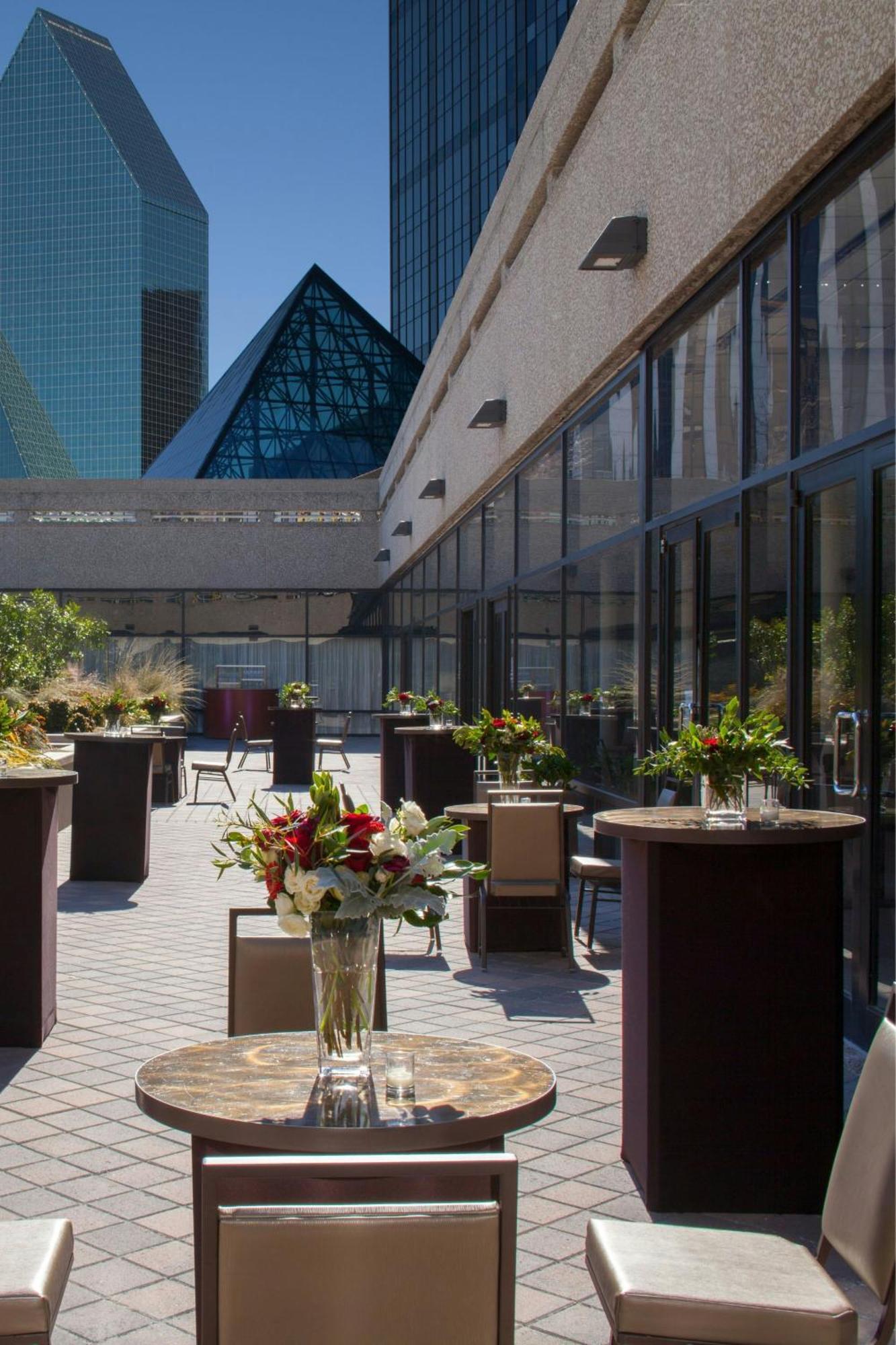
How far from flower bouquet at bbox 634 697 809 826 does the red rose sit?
60.8 inches

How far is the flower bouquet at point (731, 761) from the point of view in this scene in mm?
3855

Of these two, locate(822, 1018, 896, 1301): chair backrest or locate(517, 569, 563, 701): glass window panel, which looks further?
locate(517, 569, 563, 701): glass window panel

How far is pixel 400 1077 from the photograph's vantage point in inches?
96.9

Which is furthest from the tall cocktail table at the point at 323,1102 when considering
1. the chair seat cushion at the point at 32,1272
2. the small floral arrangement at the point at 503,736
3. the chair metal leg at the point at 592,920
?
the small floral arrangement at the point at 503,736

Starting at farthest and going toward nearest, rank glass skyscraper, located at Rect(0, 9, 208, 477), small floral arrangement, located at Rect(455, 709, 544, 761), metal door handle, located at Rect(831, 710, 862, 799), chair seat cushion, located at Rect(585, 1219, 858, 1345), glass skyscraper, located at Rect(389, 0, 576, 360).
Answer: glass skyscraper, located at Rect(0, 9, 208, 477)
glass skyscraper, located at Rect(389, 0, 576, 360)
small floral arrangement, located at Rect(455, 709, 544, 761)
metal door handle, located at Rect(831, 710, 862, 799)
chair seat cushion, located at Rect(585, 1219, 858, 1345)

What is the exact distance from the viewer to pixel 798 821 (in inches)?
153

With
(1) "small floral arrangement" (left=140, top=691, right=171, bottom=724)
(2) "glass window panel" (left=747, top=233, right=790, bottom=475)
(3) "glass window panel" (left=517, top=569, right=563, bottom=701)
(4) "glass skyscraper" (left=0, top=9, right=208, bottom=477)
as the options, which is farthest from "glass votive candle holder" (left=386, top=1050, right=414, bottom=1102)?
(4) "glass skyscraper" (left=0, top=9, right=208, bottom=477)

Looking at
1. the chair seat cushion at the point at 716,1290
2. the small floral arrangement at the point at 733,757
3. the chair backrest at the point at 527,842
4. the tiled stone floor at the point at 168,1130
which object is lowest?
the tiled stone floor at the point at 168,1130

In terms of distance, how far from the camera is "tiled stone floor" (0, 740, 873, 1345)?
3100 mm

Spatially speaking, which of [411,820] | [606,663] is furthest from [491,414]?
[411,820]

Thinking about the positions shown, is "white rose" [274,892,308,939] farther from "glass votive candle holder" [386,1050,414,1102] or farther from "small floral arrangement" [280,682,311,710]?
"small floral arrangement" [280,682,311,710]

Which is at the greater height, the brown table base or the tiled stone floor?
the brown table base

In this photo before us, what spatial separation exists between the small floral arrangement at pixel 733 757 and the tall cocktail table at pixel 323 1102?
1290mm

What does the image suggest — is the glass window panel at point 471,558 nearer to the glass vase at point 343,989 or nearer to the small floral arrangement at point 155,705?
the small floral arrangement at point 155,705
